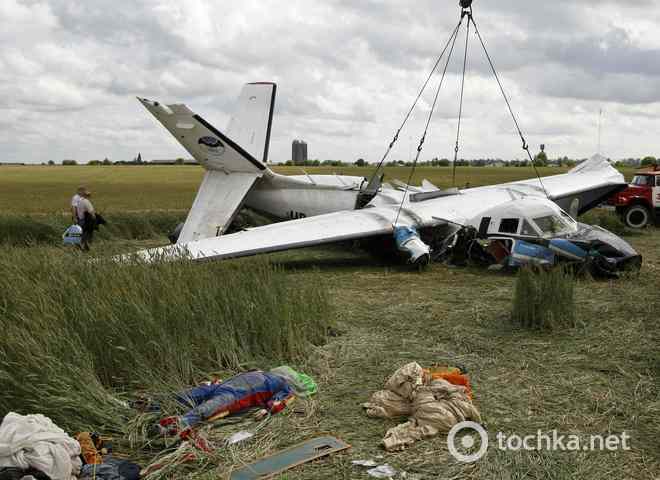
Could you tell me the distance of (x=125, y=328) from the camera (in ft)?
19.3

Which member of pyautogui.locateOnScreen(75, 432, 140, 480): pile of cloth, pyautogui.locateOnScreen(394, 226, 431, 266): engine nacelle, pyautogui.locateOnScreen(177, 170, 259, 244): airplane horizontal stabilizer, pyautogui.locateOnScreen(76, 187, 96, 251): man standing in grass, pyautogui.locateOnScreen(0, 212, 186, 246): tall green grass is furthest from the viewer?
pyautogui.locateOnScreen(0, 212, 186, 246): tall green grass

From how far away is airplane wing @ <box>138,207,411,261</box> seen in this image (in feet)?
39.8

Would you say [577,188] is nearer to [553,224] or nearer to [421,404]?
[553,224]

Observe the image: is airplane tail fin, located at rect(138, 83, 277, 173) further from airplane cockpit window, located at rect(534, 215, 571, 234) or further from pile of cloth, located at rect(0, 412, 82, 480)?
pile of cloth, located at rect(0, 412, 82, 480)

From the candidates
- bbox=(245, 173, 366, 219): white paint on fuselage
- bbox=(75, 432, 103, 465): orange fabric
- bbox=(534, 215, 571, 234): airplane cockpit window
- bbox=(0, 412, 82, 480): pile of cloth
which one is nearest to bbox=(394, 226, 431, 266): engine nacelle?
bbox=(534, 215, 571, 234): airplane cockpit window

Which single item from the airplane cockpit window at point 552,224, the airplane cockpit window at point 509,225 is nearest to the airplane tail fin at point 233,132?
the airplane cockpit window at point 509,225

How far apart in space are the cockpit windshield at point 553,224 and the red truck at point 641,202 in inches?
401

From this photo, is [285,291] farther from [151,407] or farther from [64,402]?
[64,402]

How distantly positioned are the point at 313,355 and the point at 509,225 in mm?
6436

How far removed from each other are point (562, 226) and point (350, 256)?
5.68m

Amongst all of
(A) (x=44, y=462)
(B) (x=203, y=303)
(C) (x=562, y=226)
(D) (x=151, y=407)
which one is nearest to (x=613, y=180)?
(C) (x=562, y=226)

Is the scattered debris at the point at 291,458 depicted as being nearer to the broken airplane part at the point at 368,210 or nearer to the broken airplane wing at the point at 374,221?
the broken airplane part at the point at 368,210

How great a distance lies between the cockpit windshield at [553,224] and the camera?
11.2 m
